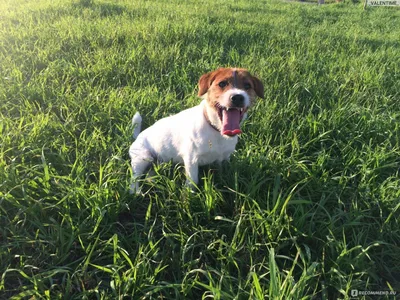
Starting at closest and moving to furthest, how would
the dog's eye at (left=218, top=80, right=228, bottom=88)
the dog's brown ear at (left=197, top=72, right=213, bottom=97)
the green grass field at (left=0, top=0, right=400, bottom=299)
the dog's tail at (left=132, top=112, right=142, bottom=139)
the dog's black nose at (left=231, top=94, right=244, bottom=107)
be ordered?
1. the green grass field at (left=0, top=0, right=400, bottom=299)
2. the dog's black nose at (left=231, top=94, right=244, bottom=107)
3. the dog's eye at (left=218, top=80, right=228, bottom=88)
4. the dog's brown ear at (left=197, top=72, right=213, bottom=97)
5. the dog's tail at (left=132, top=112, right=142, bottom=139)

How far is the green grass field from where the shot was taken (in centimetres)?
176

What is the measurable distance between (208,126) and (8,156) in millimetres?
1665

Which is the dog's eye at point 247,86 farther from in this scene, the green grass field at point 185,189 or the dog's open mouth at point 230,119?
the green grass field at point 185,189

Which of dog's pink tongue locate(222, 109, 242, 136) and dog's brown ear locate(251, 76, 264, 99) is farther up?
dog's brown ear locate(251, 76, 264, 99)

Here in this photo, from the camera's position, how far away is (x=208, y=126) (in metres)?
2.37

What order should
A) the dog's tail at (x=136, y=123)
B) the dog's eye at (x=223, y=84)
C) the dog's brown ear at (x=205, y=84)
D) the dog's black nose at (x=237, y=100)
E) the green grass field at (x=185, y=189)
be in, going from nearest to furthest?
the green grass field at (x=185, y=189)
the dog's black nose at (x=237, y=100)
the dog's eye at (x=223, y=84)
the dog's brown ear at (x=205, y=84)
the dog's tail at (x=136, y=123)

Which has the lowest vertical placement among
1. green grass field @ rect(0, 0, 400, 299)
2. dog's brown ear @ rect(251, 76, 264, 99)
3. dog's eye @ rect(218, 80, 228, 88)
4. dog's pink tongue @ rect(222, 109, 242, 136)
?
green grass field @ rect(0, 0, 400, 299)

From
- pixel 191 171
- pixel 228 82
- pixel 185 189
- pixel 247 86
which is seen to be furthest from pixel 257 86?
pixel 185 189

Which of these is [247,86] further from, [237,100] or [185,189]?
[185,189]

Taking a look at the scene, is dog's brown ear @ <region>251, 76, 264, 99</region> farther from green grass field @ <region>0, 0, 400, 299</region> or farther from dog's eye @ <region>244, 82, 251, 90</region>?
green grass field @ <region>0, 0, 400, 299</region>

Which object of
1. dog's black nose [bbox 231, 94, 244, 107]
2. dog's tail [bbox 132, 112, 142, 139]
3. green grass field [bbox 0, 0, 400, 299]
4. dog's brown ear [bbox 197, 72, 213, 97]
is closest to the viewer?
green grass field [bbox 0, 0, 400, 299]

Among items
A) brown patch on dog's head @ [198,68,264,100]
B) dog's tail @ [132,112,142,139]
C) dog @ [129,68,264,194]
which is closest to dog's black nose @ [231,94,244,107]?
dog @ [129,68,264,194]

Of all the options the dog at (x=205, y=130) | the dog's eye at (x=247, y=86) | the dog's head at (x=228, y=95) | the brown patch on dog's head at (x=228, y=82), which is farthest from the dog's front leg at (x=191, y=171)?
the dog's eye at (x=247, y=86)

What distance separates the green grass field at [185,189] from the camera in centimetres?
176
